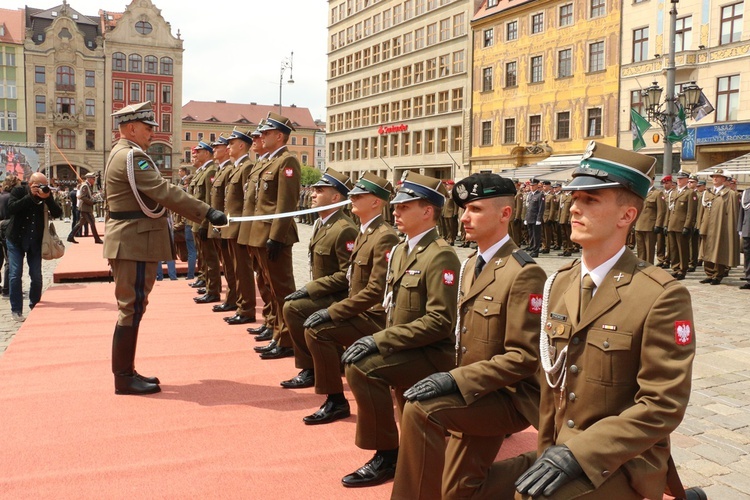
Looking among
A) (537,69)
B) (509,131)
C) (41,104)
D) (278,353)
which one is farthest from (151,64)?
(278,353)

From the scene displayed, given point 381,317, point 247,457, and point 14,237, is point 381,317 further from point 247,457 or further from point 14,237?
point 14,237

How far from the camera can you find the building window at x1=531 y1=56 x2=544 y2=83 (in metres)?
37.6

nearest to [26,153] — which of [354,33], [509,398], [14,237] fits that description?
[354,33]

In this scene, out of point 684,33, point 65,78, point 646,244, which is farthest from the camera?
point 65,78

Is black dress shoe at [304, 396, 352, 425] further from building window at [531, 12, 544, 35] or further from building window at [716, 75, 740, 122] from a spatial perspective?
building window at [531, 12, 544, 35]

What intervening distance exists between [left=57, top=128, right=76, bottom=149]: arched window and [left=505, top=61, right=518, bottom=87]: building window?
46.1m

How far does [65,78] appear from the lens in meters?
67.4

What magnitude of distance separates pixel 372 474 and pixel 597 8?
114ft

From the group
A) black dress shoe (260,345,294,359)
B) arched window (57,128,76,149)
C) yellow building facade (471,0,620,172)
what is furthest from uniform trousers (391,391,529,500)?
arched window (57,128,76,149)

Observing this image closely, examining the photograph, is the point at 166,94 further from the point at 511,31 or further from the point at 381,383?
the point at 381,383

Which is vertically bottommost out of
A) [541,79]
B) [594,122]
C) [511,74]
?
[594,122]

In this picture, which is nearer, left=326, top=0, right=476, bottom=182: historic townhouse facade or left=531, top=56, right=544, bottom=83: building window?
left=531, top=56, right=544, bottom=83: building window

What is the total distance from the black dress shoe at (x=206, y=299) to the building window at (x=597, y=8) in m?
29.8

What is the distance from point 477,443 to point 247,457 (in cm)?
164
